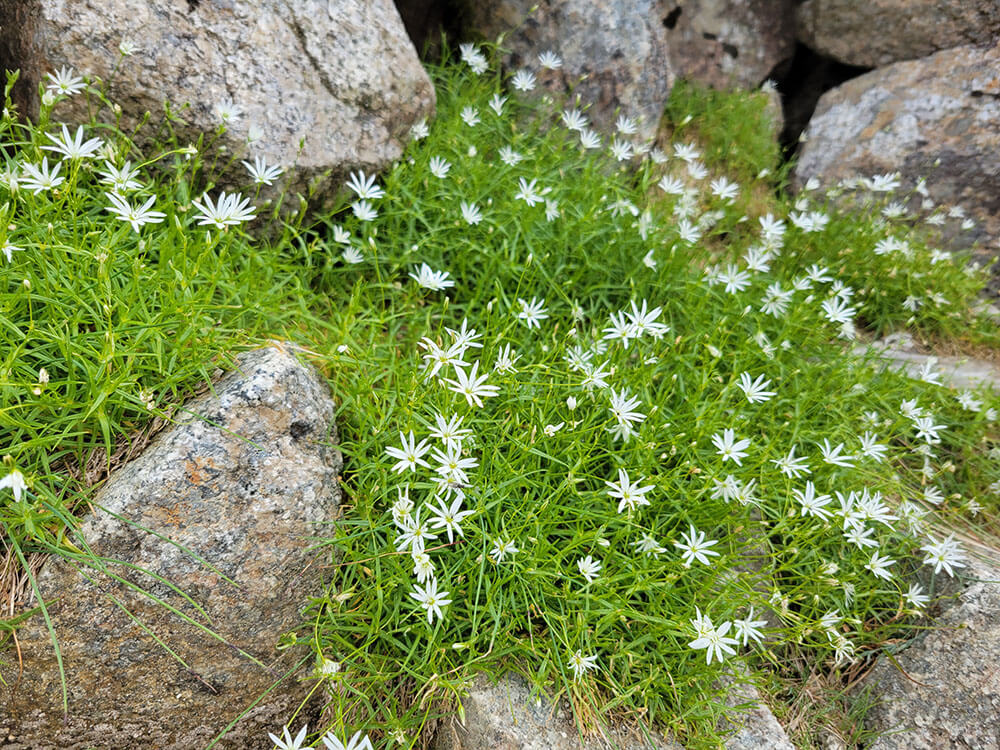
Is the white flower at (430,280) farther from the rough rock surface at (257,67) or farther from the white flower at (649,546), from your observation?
the white flower at (649,546)

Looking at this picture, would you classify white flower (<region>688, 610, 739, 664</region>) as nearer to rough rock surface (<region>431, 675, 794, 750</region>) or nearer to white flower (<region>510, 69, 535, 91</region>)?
rough rock surface (<region>431, 675, 794, 750</region>)

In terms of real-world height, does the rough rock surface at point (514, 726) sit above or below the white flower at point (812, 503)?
below

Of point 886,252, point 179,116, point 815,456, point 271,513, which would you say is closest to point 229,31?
point 179,116

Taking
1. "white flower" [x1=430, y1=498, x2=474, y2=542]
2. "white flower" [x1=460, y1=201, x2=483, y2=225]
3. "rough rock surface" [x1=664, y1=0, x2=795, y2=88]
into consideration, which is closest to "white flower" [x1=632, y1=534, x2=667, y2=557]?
"white flower" [x1=430, y1=498, x2=474, y2=542]

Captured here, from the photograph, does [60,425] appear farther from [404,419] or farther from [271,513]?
[404,419]

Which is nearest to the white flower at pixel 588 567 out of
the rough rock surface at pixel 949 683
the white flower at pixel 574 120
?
the rough rock surface at pixel 949 683

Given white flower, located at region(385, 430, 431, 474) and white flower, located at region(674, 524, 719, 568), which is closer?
white flower, located at region(385, 430, 431, 474)

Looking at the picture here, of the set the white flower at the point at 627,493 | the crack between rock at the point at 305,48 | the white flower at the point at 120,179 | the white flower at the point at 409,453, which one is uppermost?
the crack between rock at the point at 305,48
